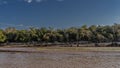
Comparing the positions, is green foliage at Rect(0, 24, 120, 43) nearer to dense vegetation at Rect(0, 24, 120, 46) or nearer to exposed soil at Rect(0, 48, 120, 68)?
dense vegetation at Rect(0, 24, 120, 46)

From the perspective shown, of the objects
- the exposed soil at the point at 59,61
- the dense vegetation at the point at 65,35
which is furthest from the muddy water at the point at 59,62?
the dense vegetation at the point at 65,35

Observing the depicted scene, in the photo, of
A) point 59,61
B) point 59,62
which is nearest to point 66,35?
point 59,61

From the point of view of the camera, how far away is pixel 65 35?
106 meters

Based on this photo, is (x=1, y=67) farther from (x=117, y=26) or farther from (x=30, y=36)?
(x=117, y=26)

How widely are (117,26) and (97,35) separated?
16519 mm

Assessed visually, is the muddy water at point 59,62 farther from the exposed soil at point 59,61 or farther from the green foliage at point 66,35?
the green foliage at point 66,35

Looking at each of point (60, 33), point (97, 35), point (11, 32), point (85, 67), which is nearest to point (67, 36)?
point (60, 33)

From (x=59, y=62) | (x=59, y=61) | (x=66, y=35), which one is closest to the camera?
(x=59, y=62)

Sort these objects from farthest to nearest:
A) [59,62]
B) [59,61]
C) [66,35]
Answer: [66,35]
[59,61]
[59,62]

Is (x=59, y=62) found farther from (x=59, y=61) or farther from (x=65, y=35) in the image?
(x=65, y=35)

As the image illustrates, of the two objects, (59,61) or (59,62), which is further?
(59,61)

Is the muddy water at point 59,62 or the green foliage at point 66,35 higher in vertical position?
the green foliage at point 66,35

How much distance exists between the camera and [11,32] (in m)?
112

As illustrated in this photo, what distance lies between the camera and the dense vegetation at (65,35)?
10344cm
